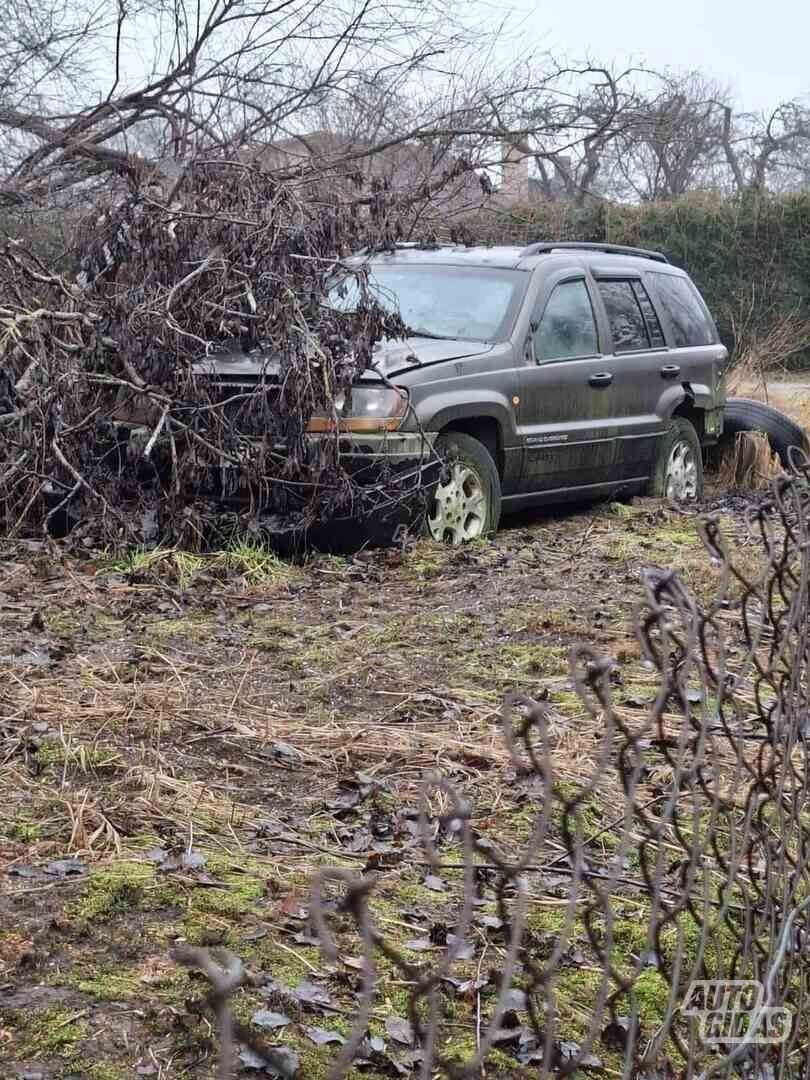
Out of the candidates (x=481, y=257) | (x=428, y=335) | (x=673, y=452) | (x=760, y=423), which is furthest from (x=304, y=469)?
(x=760, y=423)

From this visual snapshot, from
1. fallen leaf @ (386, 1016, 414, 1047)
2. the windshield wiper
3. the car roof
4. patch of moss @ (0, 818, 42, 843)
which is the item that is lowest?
fallen leaf @ (386, 1016, 414, 1047)

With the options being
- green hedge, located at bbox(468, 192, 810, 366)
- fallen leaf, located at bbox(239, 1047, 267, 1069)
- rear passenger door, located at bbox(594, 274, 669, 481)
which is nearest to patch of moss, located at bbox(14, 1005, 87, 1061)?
fallen leaf, located at bbox(239, 1047, 267, 1069)

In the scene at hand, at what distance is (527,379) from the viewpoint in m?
8.46

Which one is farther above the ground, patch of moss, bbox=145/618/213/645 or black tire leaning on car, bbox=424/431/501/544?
black tire leaning on car, bbox=424/431/501/544

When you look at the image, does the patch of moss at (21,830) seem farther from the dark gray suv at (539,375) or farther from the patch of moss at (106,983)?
the dark gray suv at (539,375)

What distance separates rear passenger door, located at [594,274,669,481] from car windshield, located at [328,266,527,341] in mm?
1016

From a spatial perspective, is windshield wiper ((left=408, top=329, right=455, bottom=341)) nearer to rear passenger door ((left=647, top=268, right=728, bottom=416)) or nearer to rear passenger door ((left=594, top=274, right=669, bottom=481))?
rear passenger door ((left=594, top=274, right=669, bottom=481))

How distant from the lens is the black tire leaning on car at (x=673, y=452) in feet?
33.2

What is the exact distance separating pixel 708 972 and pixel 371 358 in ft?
15.8

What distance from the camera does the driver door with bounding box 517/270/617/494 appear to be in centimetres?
859

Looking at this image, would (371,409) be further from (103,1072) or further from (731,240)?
(731,240)

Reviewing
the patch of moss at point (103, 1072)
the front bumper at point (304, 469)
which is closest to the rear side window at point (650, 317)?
the front bumper at point (304, 469)

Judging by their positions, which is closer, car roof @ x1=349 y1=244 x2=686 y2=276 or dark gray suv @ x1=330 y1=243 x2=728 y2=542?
dark gray suv @ x1=330 y1=243 x2=728 y2=542

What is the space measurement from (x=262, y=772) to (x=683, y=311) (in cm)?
713
